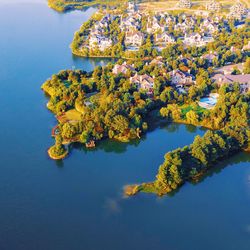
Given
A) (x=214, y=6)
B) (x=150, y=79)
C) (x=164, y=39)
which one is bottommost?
(x=164, y=39)

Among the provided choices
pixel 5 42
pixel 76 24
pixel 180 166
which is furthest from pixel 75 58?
pixel 180 166

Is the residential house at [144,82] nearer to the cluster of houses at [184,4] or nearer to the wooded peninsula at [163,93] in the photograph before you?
the wooded peninsula at [163,93]

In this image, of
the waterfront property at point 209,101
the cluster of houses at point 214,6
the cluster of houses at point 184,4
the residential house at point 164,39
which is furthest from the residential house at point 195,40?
the cluster of houses at point 184,4

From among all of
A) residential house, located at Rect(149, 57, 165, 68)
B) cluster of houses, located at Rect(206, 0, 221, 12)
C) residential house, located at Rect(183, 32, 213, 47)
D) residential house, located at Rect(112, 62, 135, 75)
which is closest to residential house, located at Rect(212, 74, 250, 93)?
residential house, located at Rect(149, 57, 165, 68)

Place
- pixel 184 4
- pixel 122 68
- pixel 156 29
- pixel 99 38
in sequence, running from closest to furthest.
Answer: pixel 122 68 → pixel 99 38 → pixel 156 29 → pixel 184 4

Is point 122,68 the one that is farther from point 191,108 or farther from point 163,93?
point 191,108

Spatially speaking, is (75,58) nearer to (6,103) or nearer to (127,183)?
(6,103)

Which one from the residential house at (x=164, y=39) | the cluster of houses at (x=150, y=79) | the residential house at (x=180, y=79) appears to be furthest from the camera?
the residential house at (x=164, y=39)

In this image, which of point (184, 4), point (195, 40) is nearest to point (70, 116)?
point (195, 40)

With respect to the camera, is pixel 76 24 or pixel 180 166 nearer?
pixel 180 166

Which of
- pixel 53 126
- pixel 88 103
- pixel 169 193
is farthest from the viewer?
pixel 88 103

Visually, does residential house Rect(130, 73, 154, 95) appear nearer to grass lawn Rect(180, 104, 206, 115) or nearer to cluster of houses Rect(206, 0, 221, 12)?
grass lawn Rect(180, 104, 206, 115)
